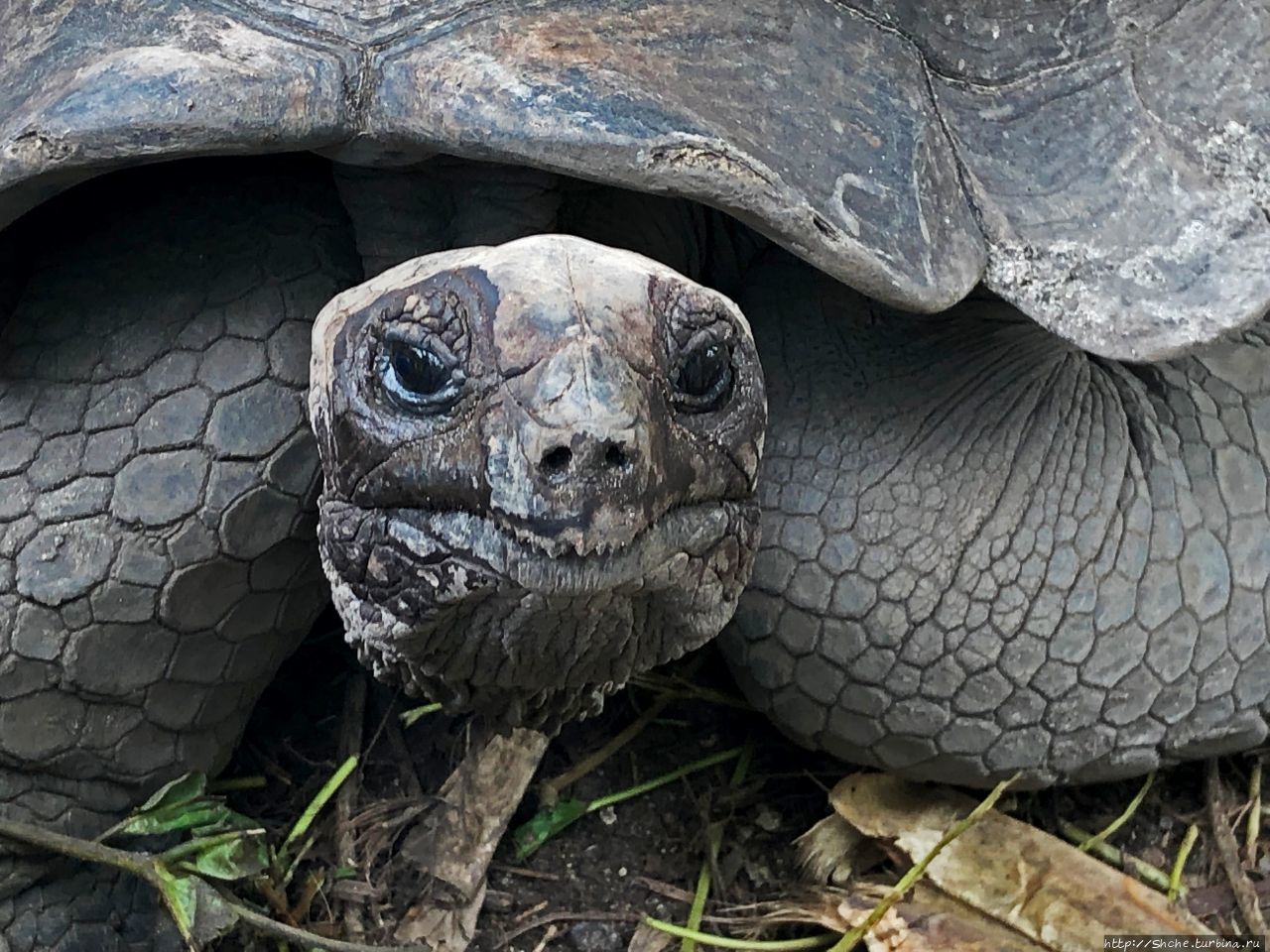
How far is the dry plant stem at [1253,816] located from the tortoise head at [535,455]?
102 centimetres

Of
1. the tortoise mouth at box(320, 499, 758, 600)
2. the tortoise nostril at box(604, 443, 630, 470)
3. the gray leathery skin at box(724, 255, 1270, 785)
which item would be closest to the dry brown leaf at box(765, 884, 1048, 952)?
the gray leathery skin at box(724, 255, 1270, 785)

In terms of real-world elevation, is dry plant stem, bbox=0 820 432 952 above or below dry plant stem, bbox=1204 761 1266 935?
below

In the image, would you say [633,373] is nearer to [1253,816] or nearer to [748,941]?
[748,941]

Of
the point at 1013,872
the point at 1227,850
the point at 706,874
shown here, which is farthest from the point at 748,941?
the point at 1227,850

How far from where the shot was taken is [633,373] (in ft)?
4.25

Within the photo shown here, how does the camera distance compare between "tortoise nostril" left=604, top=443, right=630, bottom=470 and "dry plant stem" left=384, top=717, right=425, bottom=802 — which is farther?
"dry plant stem" left=384, top=717, right=425, bottom=802

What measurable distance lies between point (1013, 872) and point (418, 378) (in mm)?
1153

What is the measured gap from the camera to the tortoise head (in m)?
1.27

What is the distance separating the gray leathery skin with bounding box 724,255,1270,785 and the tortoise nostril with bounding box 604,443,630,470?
0.80 m

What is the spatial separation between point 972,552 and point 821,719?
31 cm

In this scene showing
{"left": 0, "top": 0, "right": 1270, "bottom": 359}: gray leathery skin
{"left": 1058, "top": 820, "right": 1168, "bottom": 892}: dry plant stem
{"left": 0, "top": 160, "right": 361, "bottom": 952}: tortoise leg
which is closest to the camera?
{"left": 0, "top": 0, "right": 1270, "bottom": 359}: gray leathery skin

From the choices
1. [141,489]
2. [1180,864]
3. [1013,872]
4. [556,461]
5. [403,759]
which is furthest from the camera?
[403,759]

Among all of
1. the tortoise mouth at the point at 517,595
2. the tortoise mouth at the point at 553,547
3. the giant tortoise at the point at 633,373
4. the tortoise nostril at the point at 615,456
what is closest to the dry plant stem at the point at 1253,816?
the giant tortoise at the point at 633,373

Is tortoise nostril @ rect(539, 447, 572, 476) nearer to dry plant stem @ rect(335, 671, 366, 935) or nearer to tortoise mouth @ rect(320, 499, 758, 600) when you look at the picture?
tortoise mouth @ rect(320, 499, 758, 600)
